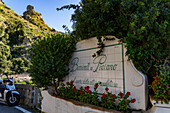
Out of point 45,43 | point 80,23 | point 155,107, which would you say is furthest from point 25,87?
point 155,107

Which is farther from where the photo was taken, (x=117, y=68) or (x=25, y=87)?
(x=25, y=87)

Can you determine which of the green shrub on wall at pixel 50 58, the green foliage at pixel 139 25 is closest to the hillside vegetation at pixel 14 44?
the green shrub on wall at pixel 50 58

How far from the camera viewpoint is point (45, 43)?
518cm

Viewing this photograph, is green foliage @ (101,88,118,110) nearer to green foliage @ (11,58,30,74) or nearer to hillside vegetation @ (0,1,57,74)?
hillside vegetation @ (0,1,57,74)

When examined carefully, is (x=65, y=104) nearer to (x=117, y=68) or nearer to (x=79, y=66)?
(x=79, y=66)

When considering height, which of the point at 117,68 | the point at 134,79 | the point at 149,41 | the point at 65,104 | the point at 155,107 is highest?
the point at 149,41

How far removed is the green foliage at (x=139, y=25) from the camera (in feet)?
9.82

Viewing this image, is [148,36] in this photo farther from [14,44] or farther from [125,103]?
[14,44]

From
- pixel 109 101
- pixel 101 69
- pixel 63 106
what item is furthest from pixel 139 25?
pixel 63 106

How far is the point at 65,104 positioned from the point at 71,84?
0.73m

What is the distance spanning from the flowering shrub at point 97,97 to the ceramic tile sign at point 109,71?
0.65 ft

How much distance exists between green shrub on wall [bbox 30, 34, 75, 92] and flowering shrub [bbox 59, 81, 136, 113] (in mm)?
625

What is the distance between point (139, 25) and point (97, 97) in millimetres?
2256

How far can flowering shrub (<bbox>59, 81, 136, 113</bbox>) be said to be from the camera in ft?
11.0
